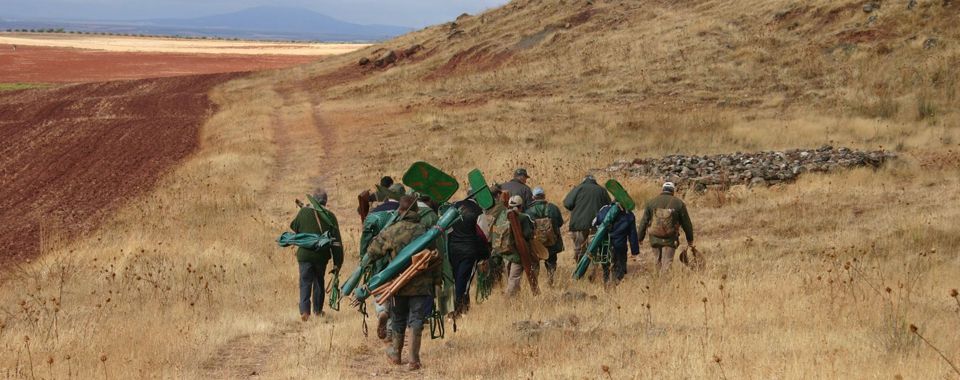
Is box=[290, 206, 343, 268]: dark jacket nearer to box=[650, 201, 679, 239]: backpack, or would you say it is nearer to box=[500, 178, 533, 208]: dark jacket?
box=[500, 178, 533, 208]: dark jacket

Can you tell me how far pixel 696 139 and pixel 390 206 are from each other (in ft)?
63.4

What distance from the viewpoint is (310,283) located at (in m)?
11.6

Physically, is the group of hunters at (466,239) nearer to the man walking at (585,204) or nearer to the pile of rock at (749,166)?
the man walking at (585,204)

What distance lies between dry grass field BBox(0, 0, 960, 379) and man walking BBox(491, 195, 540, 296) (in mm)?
329

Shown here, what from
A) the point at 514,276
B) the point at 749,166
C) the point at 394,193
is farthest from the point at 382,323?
the point at 749,166

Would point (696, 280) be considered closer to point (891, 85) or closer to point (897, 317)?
point (897, 317)

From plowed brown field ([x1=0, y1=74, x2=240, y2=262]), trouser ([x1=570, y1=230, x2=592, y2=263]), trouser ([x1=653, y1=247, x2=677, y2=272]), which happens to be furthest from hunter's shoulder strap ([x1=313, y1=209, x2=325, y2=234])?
plowed brown field ([x1=0, y1=74, x2=240, y2=262])

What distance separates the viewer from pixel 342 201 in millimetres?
22625

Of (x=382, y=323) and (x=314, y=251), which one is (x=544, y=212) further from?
(x=382, y=323)

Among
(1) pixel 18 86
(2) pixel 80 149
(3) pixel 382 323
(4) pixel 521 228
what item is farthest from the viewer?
(1) pixel 18 86

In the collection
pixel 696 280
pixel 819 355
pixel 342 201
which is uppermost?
pixel 819 355

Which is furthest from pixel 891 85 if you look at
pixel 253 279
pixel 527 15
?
pixel 527 15

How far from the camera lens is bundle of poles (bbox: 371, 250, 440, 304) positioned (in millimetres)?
8562

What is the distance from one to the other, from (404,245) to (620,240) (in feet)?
17.2
